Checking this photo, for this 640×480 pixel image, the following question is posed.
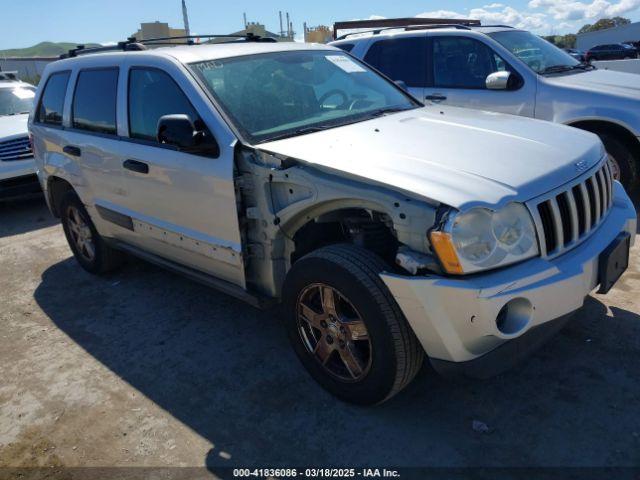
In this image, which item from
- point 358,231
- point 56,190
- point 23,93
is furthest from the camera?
point 23,93

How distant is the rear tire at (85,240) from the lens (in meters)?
4.77

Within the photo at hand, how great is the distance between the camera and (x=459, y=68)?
239 inches

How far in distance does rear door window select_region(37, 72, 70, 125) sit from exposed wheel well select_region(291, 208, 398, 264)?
2.87 m

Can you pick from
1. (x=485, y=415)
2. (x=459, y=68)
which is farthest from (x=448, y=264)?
(x=459, y=68)

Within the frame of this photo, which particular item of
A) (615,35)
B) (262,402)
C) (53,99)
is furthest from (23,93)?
(615,35)

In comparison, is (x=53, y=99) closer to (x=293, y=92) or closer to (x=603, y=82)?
(x=293, y=92)

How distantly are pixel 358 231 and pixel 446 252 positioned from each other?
0.67 meters

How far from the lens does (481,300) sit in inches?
86.0

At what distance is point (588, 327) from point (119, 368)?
294cm

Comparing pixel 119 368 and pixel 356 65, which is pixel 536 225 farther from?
pixel 119 368

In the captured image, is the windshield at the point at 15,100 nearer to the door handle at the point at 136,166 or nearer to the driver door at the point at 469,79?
the door handle at the point at 136,166

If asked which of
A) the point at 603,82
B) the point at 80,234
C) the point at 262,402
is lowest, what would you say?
the point at 262,402

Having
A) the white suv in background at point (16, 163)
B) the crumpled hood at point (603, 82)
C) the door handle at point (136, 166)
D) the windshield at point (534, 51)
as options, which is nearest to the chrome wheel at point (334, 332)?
the door handle at point (136, 166)

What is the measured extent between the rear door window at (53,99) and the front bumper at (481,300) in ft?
12.0
